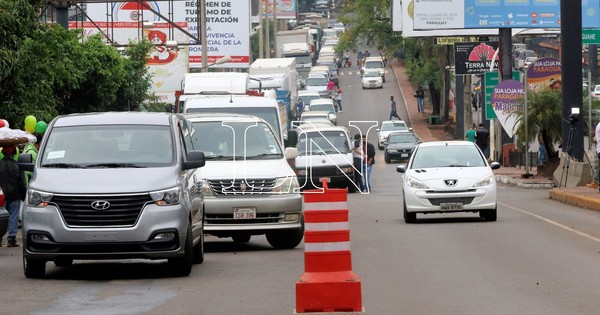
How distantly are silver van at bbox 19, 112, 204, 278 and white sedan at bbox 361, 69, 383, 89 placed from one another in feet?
278

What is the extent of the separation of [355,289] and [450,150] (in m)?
14.3

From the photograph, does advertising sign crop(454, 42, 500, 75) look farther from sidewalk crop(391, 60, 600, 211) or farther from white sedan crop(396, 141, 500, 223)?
white sedan crop(396, 141, 500, 223)

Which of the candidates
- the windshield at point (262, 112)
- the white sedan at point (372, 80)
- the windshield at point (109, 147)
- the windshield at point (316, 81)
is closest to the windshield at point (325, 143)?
the windshield at point (262, 112)

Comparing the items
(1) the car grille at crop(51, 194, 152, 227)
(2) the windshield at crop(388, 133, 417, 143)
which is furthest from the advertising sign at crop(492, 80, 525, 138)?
(1) the car grille at crop(51, 194, 152, 227)

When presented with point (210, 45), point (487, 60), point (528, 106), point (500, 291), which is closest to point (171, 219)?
point (500, 291)

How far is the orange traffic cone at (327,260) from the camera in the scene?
11.3 m

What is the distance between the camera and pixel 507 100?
42.5 m

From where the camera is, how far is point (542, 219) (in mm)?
24078

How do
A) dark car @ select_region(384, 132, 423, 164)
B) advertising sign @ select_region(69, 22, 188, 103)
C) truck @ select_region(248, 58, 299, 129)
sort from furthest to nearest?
advertising sign @ select_region(69, 22, 188, 103), dark car @ select_region(384, 132, 423, 164), truck @ select_region(248, 58, 299, 129)

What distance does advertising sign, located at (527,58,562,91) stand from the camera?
4241 centimetres

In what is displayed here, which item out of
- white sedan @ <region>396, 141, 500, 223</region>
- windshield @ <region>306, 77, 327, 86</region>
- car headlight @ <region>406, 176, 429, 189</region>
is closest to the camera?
white sedan @ <region>396, 141, 500, 223</region>

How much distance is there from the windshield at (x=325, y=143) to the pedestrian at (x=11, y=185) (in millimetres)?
19993

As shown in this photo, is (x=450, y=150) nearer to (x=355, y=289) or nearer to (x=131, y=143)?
(x=131, y=143)

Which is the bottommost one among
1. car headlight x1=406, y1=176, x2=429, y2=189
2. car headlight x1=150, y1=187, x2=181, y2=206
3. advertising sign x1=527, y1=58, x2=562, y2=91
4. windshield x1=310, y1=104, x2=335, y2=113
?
car headlight x1=406, y1=176, x2=429, y2=189
